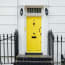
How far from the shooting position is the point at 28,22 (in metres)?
7.36

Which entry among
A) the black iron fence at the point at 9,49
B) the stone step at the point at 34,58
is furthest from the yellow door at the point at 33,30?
the stone step at the point at 34,58

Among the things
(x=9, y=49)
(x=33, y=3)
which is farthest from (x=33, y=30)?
(x=9, y=49)

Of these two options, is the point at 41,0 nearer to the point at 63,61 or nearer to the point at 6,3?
the point at 6,3

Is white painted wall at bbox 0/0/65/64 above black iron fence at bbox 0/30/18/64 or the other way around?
above

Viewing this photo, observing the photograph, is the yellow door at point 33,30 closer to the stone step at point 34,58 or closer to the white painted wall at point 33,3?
the white painted wall at point 33,3

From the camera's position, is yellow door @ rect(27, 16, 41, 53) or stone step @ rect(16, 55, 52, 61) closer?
stone step @ rect(16, 55, 52, 61)

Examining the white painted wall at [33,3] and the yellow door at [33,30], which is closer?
the white painted wall at [33,3]

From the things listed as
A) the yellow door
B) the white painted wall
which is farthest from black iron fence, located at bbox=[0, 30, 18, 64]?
the yellow door

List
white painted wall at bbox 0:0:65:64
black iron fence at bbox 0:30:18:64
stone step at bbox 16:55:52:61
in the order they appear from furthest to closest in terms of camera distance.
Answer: white painted wall at bbox 0:0:65:64, black iron fence at bbox 0:30:18:64, stone step at bbox 16:55:52:61

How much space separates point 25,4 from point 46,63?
3.33 m

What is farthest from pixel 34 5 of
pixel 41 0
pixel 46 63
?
pixel 46 63

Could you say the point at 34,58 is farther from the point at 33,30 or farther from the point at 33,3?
the point at 33,3

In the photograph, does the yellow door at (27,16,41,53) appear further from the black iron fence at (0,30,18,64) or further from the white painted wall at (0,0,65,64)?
the black iron fence at (0,30,18,64)

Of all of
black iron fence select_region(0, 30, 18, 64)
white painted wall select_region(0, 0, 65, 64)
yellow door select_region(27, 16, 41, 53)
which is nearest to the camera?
black iron fence select_region(0, 30, 18, 64)
